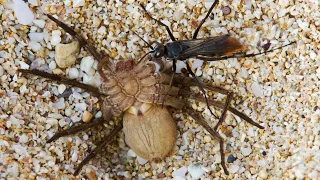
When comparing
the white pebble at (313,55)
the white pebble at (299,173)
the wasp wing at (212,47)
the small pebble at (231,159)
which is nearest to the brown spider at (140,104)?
the small pebble at (231,159)

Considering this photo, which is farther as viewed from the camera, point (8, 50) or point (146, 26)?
point (146, 26)

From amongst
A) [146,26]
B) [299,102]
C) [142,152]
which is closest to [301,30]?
[299,102]

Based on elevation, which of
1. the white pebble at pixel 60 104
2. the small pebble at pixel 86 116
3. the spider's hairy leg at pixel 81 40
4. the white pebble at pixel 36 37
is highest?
the spider's hairy leg at pixel 81 40

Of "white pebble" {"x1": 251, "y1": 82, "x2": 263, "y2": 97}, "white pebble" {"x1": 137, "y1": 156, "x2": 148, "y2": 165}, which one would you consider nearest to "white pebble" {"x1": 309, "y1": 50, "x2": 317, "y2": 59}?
"white pebble" {"x1": 251, "y1": 82, "x2": 263, "y2": 97}

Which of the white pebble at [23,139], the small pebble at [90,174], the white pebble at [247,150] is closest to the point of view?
the white pebble at [23,139]

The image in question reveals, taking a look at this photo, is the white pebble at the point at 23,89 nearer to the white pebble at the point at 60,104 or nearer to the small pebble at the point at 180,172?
the white pebble at the point at 60,104

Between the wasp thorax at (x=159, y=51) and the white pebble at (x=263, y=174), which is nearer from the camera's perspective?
the wasp thorax at (x=159, y=51)

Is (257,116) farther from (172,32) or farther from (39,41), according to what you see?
(39,41)
